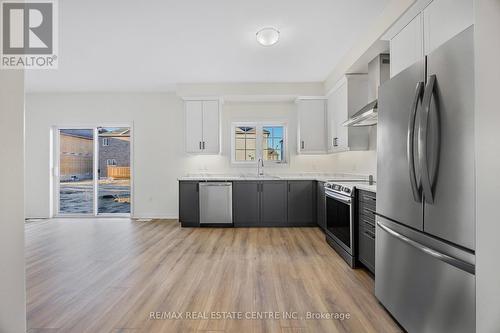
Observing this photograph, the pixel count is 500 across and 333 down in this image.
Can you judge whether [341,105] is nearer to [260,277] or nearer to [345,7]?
[345,7]

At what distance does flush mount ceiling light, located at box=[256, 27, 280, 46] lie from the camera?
3.23 metres

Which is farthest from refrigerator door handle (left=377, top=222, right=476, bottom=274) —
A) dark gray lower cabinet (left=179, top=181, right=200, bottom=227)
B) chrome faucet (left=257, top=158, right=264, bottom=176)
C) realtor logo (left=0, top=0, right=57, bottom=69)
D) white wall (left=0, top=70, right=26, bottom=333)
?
chrome faucet (left=257, top=158, right=264, bottom=176)

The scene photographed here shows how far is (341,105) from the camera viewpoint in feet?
14.7

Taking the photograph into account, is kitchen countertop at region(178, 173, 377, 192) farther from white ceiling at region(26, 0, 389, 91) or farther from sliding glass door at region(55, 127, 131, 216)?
white ceiling at region(26, 0, 389, 91)

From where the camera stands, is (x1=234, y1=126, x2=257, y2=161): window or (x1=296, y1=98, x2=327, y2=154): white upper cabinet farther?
(x1=234, y1=126, x2=257, y2=161): window

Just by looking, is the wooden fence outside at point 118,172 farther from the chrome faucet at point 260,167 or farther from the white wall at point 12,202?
the white wall at point 12,202

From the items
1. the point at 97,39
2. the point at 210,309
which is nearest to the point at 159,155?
the point at 97,39

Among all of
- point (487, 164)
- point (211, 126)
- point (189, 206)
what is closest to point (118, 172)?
point (189, 206)

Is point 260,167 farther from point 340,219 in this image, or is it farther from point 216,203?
point 340,219

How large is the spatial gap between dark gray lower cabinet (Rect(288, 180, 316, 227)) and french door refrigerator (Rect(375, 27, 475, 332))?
2.98 meters

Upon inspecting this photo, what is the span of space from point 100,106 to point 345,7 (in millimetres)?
5333

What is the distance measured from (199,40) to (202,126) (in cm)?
204

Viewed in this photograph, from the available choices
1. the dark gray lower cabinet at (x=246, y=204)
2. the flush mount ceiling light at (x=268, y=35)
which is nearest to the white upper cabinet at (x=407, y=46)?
the flush mount ceiling light at (x=268, y=35)

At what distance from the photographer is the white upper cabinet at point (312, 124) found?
17.4 ft
